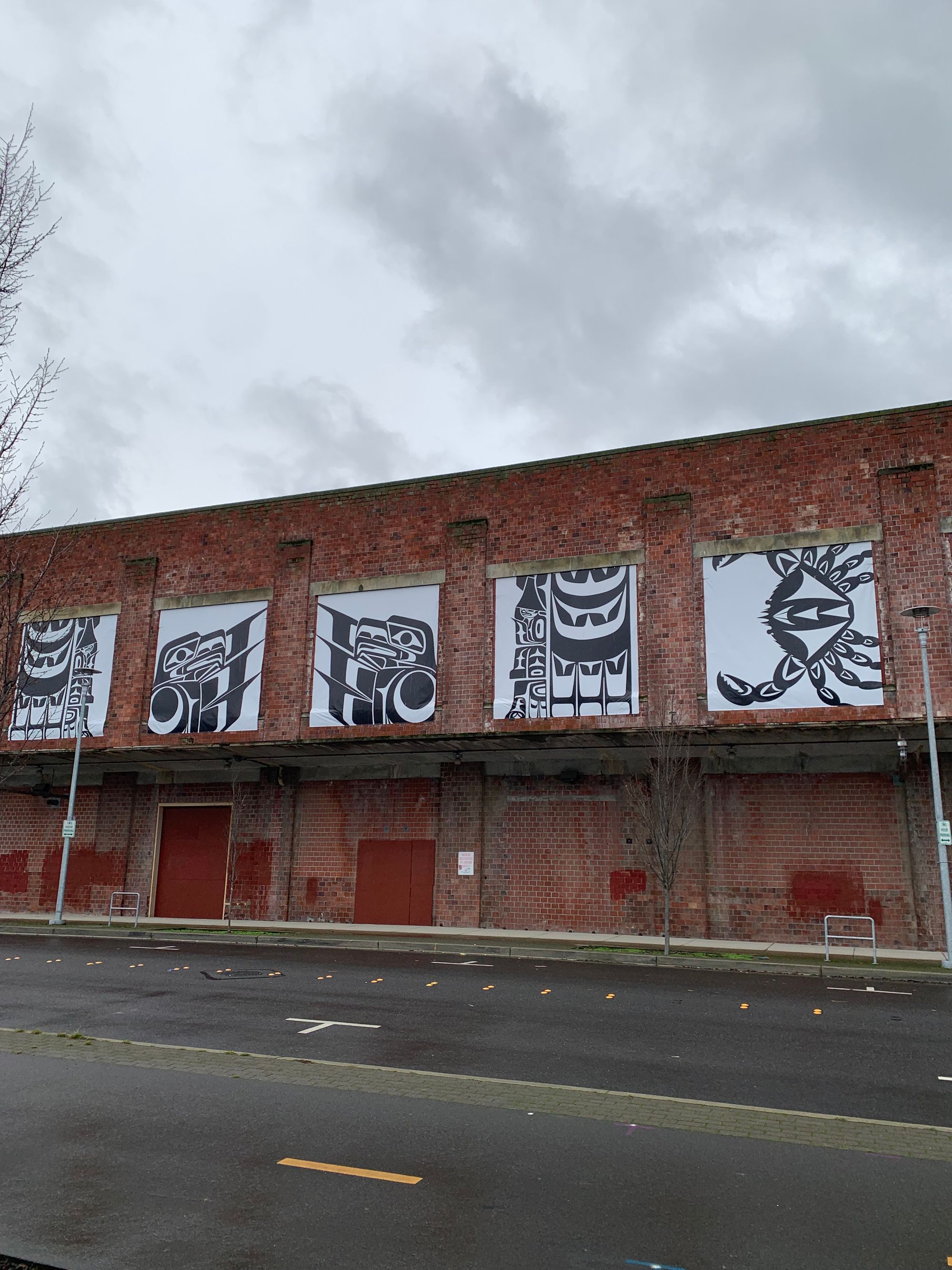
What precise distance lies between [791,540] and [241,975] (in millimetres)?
14429

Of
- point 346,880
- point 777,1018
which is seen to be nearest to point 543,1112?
point 777,1018

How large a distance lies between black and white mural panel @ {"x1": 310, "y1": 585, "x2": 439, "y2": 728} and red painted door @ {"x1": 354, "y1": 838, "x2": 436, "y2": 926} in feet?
10.5

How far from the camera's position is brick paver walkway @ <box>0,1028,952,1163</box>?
649 cm

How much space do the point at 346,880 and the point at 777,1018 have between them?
14.9m

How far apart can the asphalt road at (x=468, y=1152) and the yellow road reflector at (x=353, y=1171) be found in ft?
0.18

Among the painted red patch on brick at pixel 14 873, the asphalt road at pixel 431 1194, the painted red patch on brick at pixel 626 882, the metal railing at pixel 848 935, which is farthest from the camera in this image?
the painted red patch on brick at pixel 14 873

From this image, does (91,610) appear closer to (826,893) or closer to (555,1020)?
(826,893)

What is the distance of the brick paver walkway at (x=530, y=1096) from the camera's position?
6.49 m

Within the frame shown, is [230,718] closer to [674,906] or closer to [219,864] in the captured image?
[219,864]

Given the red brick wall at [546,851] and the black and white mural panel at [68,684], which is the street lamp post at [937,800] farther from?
the black and white mural panel at [68,684]

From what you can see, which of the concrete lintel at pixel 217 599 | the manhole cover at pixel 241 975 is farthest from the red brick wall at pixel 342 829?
the manhole cover at pixel 241 975

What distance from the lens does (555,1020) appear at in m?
11.1

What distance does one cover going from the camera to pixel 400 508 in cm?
2567

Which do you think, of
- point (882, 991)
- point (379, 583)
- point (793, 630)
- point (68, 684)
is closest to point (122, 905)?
point (68, 684)
